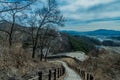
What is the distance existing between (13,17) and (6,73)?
25.7 m

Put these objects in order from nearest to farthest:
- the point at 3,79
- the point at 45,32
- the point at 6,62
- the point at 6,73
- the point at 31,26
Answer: the point at 3,79
the point at 6,73
the point at 6,62
the point at 31,26
the point at 45,32

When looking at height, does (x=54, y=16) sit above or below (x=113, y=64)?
above

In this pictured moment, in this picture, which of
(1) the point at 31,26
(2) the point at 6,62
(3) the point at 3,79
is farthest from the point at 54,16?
(3) the point at 3,79

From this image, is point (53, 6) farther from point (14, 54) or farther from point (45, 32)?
point (14, 54)

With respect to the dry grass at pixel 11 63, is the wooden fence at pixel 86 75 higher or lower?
lower

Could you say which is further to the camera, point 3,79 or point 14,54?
point 14,54

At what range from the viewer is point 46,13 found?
5234 centimetres

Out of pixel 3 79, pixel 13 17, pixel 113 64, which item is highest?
pixel 13 17

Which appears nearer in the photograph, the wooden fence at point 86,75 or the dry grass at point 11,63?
the dry grass at point 11,63

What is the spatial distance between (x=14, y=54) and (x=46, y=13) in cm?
2899

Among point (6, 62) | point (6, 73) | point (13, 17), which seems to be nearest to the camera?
point (6, 73)

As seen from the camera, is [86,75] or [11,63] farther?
[86,75]

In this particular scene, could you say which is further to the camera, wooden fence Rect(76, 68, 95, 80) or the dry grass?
wooden fence Rect(76, 68, 95, 80)

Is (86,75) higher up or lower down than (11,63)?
lower down
